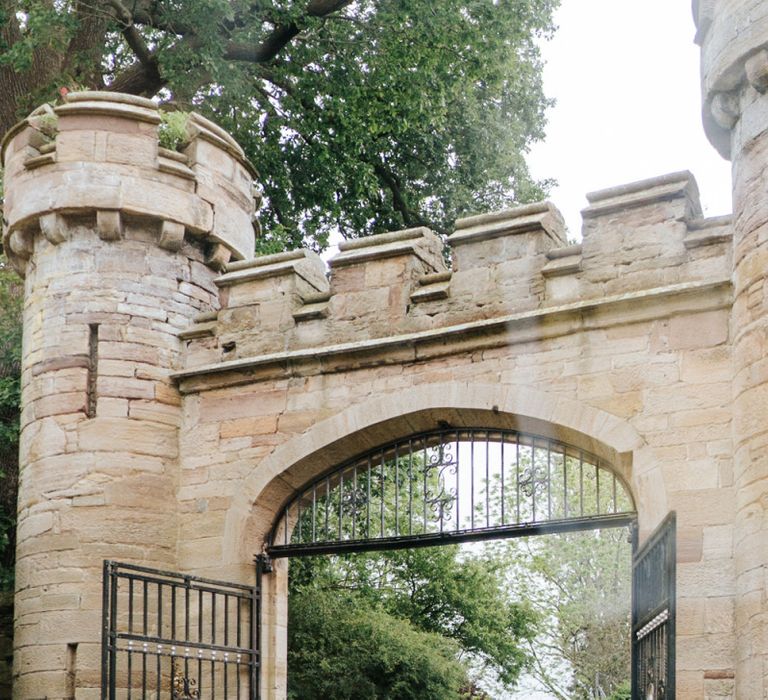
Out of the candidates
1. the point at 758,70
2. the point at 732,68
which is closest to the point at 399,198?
the point at 732,68

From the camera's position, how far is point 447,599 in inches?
721

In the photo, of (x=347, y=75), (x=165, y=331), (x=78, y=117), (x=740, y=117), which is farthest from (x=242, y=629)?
(x=347, y=75)

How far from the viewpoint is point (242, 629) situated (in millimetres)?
8641

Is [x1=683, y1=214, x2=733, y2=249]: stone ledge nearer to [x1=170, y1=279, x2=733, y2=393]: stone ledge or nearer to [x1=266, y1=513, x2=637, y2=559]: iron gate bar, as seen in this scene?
[x1=170, y1=279, x2=733, y2=393]: stone ledge

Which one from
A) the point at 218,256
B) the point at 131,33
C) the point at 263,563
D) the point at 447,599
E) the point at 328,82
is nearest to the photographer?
the point at 263,563

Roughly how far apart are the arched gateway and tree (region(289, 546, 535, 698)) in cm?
658

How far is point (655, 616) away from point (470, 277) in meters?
2.49

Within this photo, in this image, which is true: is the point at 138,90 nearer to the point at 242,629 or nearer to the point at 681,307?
the point at 242,629

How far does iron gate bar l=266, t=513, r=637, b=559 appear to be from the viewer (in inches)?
Answer: 304

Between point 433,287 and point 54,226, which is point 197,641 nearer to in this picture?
point 433,287

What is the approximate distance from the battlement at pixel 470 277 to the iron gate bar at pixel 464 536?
3.83 feet

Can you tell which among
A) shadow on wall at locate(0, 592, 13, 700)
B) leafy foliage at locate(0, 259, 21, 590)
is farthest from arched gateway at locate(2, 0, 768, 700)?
leafy foliage at locate(0, 259, 21, 590)

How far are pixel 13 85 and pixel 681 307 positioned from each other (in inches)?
363

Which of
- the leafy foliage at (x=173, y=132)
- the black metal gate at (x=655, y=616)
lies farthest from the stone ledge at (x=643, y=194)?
the leafy foliage at (x=173, y=132)
